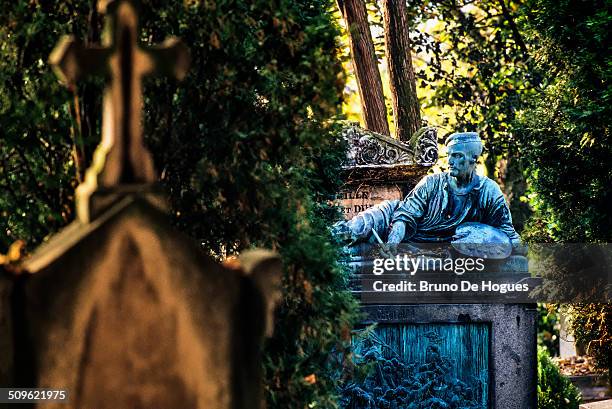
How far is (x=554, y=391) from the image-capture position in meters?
17.0

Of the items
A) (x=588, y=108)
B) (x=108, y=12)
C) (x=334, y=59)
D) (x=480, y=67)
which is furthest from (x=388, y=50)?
(x=108, y=12)

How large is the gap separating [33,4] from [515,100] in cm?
1583

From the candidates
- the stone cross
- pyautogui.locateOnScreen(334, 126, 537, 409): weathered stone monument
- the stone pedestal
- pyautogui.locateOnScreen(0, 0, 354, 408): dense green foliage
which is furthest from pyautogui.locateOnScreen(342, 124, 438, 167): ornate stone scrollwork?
the stone pedestal

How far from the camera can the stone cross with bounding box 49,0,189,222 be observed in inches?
170

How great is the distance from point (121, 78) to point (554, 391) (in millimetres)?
13675

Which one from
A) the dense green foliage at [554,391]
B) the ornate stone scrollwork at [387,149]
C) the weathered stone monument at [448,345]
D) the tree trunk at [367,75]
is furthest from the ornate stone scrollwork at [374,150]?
the dense green foliage at [554,391]

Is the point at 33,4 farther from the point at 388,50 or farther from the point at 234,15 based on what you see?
the point at 388,50

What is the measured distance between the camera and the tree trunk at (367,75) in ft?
63.0

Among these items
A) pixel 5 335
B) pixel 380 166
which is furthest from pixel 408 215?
pixel 5 335

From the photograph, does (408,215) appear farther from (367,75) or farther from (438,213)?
(367,75)

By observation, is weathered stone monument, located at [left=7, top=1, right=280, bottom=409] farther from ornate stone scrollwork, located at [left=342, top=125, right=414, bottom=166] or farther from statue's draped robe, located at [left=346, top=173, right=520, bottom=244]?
ornate stone scrollwork, located at [left=342, top=125, right=414, bottom=166]

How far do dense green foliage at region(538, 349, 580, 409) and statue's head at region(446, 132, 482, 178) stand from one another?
476 centimetres

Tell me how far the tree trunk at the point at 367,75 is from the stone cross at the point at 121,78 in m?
14.7

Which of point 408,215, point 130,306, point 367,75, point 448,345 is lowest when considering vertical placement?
point 130,306
